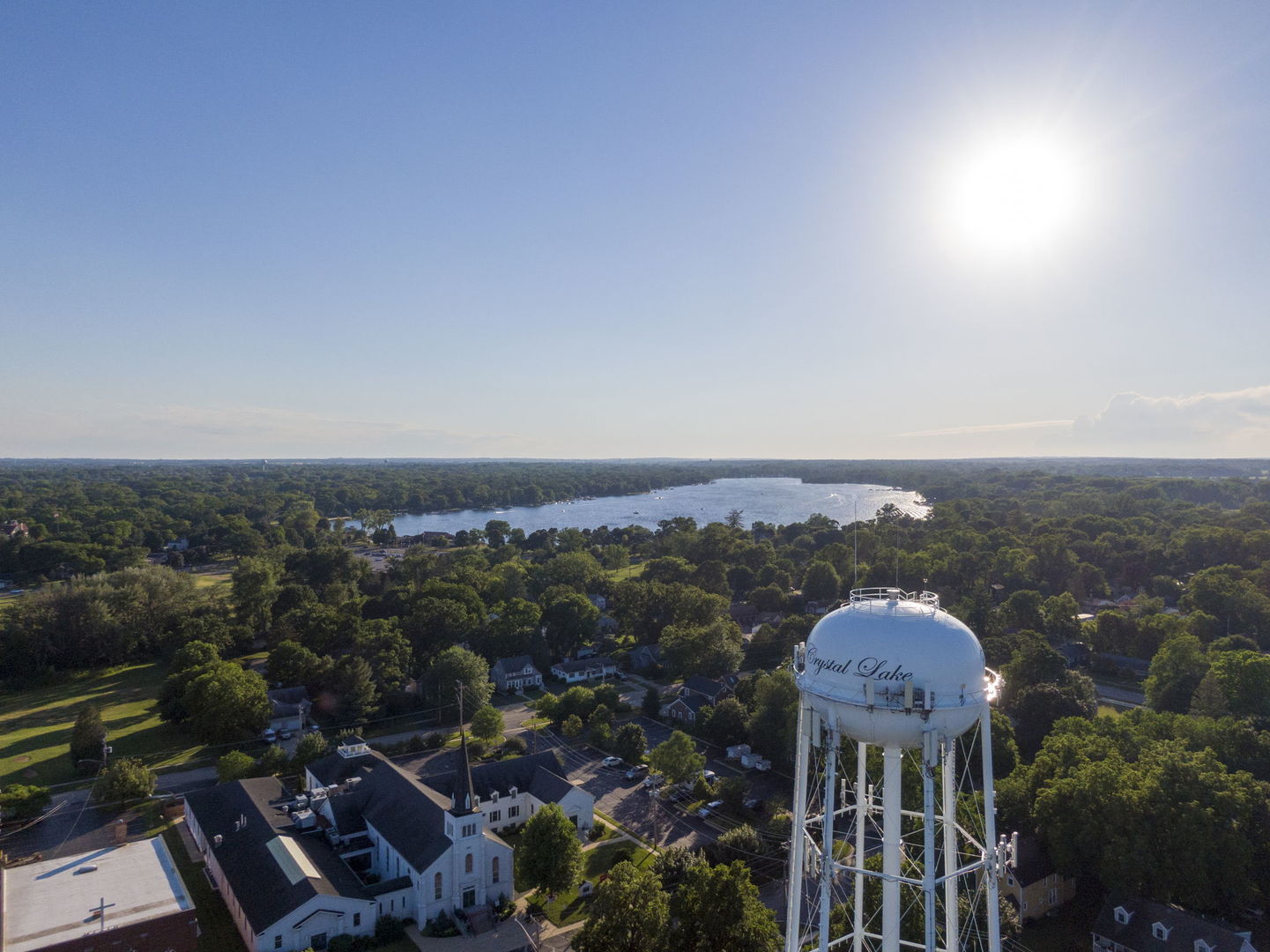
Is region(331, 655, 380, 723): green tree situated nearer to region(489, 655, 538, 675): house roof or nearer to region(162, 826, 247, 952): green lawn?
region(489, 655, 538, 675): house roof

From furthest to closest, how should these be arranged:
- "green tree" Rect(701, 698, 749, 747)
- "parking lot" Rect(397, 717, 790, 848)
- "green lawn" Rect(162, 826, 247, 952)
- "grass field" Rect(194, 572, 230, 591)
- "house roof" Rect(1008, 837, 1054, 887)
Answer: "grass field" Rect(194, 572, 230, 591) → "green tree" Rect(701, 698, 749, 747) → "parking lot" Rect(397, 717, 790, 848) → "house roof" Rect(1008, 837, 1054, 887) → "green lawn" Rect(162, 826, 247, 952)

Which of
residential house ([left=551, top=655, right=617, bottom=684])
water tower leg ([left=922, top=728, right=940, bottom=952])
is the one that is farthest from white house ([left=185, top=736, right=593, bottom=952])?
residential house ([left=551, top=655, right=617, bottom=684])

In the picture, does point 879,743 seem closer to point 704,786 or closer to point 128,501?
point 704,786

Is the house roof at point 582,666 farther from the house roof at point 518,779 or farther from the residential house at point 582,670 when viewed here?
the house roof at point 518,779

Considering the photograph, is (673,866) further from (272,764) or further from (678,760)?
(272,764)

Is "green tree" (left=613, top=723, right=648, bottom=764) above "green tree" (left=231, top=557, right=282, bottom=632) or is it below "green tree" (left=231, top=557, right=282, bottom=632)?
below

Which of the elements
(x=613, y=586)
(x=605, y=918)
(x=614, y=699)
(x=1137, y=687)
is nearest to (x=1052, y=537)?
(x=1137, y=687)
